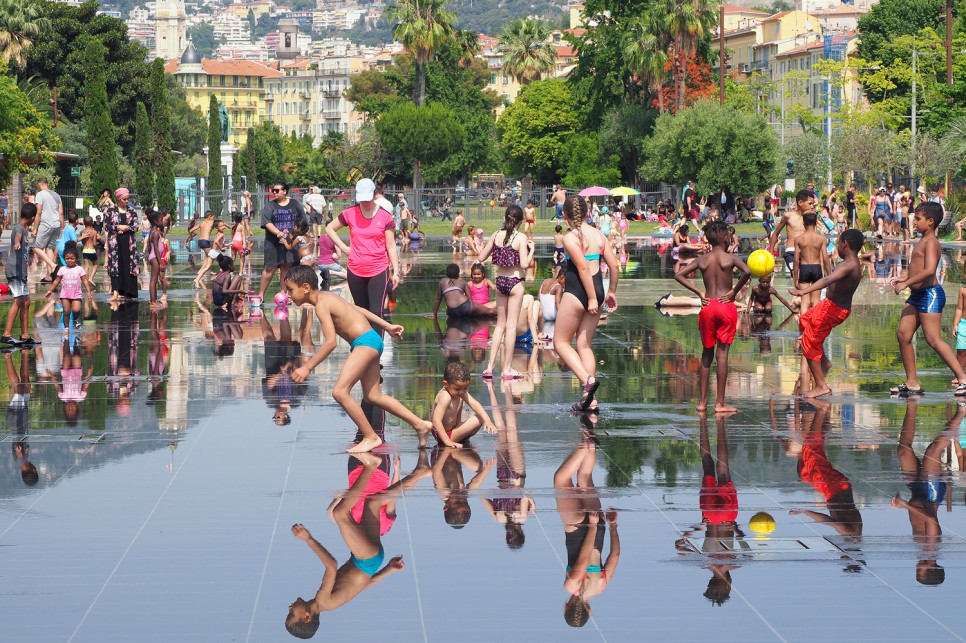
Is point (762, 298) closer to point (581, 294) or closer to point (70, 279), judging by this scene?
point (581, 294)

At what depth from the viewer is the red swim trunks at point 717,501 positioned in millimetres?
7102

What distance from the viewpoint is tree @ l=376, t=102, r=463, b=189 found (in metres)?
82.4

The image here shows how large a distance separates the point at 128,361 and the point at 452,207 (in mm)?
49860

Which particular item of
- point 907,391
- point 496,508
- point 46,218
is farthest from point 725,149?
point 496,508

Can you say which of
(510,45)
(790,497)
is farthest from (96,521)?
(510,45)

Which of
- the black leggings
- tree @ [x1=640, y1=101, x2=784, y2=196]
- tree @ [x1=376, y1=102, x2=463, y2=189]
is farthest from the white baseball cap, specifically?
tree @ [x1=376, y1=102, x2=463, y2=189]

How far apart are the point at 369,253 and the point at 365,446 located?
3.61 m

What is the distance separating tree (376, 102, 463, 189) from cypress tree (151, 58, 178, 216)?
26807 mm

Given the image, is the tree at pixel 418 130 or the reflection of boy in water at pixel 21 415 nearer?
the reflection of boy in water at pixel 21 415

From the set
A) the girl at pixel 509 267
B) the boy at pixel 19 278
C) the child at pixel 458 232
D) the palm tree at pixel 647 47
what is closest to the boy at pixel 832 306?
the girl at pixel 509 267

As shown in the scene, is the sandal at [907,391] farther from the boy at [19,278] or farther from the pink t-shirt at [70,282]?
the pink t-shirt at [70,282]

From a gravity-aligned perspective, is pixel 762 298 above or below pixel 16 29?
below

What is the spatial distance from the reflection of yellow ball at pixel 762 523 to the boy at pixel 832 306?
14.0 ft

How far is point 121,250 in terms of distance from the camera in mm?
20500
